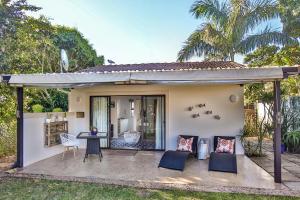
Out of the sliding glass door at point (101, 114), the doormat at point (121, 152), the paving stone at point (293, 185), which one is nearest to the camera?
the paving stone at point (293, 185)

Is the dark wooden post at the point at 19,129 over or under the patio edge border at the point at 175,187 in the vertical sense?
over

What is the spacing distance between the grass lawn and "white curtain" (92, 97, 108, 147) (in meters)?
5.48

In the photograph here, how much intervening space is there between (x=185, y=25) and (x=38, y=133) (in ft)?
35.0

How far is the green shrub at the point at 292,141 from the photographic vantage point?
430 inches

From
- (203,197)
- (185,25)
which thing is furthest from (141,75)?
(185,25)

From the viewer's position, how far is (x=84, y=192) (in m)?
6.40

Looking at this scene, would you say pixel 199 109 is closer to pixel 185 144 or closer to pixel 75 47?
pixel 185 144

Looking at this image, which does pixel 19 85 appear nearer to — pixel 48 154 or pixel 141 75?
pixel 48 154

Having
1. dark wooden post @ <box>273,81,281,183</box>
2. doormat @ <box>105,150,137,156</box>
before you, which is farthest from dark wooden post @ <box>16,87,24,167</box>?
dark wooden post @ <box>273,81,281,183</box>

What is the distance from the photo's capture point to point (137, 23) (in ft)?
49.7

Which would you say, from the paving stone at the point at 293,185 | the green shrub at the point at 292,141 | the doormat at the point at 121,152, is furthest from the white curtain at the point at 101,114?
the green shrub at the point at 292,141

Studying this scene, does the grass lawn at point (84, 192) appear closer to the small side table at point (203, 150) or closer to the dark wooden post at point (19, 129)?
the dark wooden post at point (19, 129)

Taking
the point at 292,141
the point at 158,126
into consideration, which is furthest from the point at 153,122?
the point at 292,141

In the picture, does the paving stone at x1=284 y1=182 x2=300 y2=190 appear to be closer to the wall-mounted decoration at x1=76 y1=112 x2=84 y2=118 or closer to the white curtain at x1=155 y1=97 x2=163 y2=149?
the white curtain at x1=155 y1=97 x2=163 y2=149
